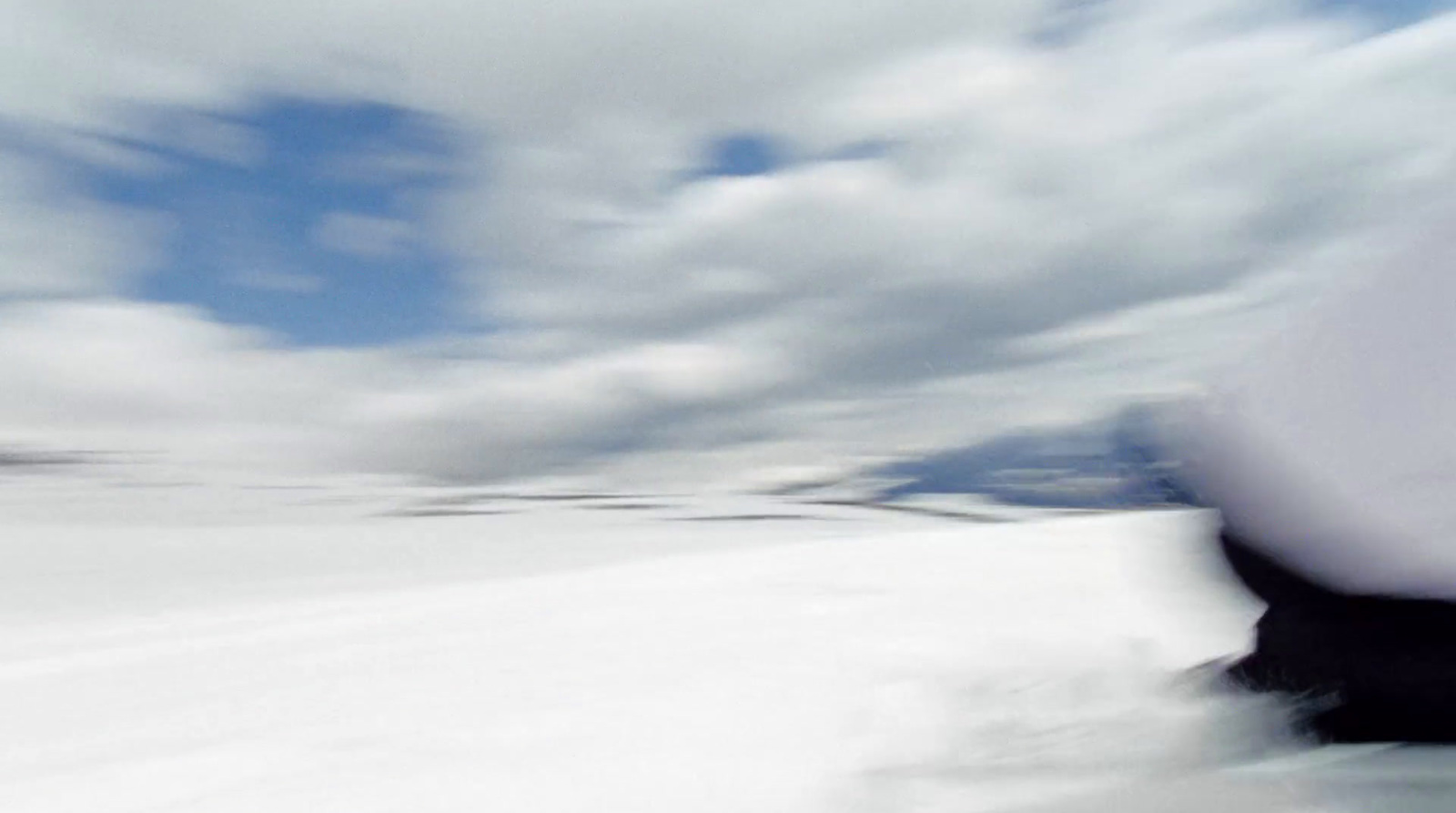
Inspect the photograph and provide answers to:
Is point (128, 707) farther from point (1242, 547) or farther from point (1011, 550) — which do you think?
point (1011, 550)

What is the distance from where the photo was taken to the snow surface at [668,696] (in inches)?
38.3

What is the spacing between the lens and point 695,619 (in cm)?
197

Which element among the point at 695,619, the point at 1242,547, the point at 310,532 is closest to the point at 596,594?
the point at 695,619

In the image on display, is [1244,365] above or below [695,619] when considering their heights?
above

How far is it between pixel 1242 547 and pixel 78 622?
2.58 m

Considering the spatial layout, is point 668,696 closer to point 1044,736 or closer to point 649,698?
point 649,698

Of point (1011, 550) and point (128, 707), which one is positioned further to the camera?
point (1011, 550)

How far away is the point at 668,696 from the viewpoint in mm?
1338

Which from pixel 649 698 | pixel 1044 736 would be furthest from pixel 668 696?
pixel 1044 736

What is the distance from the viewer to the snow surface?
3.19ft

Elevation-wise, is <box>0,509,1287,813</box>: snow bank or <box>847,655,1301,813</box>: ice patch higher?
<box>0,509,1287,813</box>: snow bank

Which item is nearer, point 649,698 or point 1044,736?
point 1044,736

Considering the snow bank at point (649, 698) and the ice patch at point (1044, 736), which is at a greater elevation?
the snow bank at point (649, 698)

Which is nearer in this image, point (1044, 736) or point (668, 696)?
point (1044, 736)
